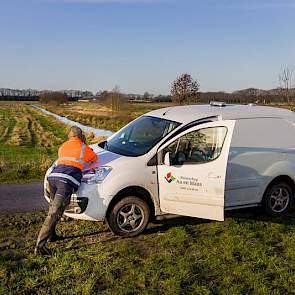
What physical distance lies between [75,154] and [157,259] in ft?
5.94

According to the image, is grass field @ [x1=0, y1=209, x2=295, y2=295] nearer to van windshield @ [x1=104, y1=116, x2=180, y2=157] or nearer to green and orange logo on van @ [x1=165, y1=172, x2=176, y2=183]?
green and orange logo on van @ [x1=165, y1=172, x2=176, y2=183]

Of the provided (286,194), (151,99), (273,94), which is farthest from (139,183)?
(151,99)

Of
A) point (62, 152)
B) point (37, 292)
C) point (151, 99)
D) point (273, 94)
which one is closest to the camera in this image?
point (37, 292)

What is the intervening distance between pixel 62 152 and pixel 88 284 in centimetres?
199

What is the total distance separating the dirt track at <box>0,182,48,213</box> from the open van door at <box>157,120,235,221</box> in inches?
106

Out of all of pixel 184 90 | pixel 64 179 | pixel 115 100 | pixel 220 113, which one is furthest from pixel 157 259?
pixel 115 100

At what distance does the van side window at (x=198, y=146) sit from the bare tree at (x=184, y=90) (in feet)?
61.9

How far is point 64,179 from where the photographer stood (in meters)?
5.34

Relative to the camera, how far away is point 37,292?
4.08m

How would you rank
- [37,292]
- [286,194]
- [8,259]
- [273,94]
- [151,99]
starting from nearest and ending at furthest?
[37,292] → [8,259] → [286,194] → [273,94] → [151,99]

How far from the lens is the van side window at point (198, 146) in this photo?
6.02 m

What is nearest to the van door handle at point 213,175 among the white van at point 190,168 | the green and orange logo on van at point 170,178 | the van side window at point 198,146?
the white van at point 190,168

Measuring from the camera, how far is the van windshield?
625 cm

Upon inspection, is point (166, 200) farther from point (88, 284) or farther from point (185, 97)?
point (185, 97)
